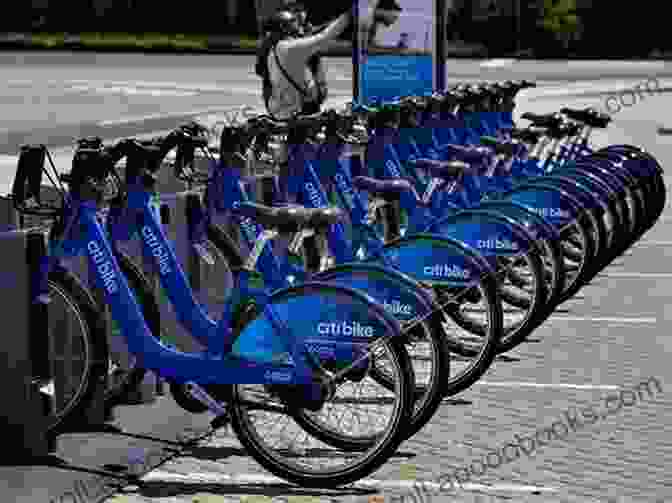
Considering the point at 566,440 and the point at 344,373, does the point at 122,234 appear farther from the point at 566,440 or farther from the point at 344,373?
the point at 566,440

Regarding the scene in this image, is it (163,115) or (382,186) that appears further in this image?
(163,115)

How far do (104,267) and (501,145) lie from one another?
14.0ft

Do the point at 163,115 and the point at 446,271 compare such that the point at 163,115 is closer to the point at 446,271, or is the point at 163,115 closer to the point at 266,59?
the point at 266,59

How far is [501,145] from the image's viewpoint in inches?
414

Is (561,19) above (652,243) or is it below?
below

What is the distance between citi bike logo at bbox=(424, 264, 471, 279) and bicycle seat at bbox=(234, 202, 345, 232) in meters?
1.24

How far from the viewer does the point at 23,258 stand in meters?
6.66

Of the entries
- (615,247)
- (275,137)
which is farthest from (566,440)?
(615,247)

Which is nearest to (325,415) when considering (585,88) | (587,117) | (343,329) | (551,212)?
Result: (343,329)

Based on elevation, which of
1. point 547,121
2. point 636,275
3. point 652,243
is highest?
point 547,121

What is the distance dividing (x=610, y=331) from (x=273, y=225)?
162 inches

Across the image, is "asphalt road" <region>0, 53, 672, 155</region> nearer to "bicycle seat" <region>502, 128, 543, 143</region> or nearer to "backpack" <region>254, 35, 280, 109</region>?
"backpack" <region>254, 35, 280, 109</region>

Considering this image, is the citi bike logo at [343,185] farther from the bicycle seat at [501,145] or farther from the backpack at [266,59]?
the backpack at [266,59]

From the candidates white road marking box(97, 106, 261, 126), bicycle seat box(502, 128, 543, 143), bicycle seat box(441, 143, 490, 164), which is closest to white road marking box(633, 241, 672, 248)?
bicycle seat box(502, 128, 543, 143)
